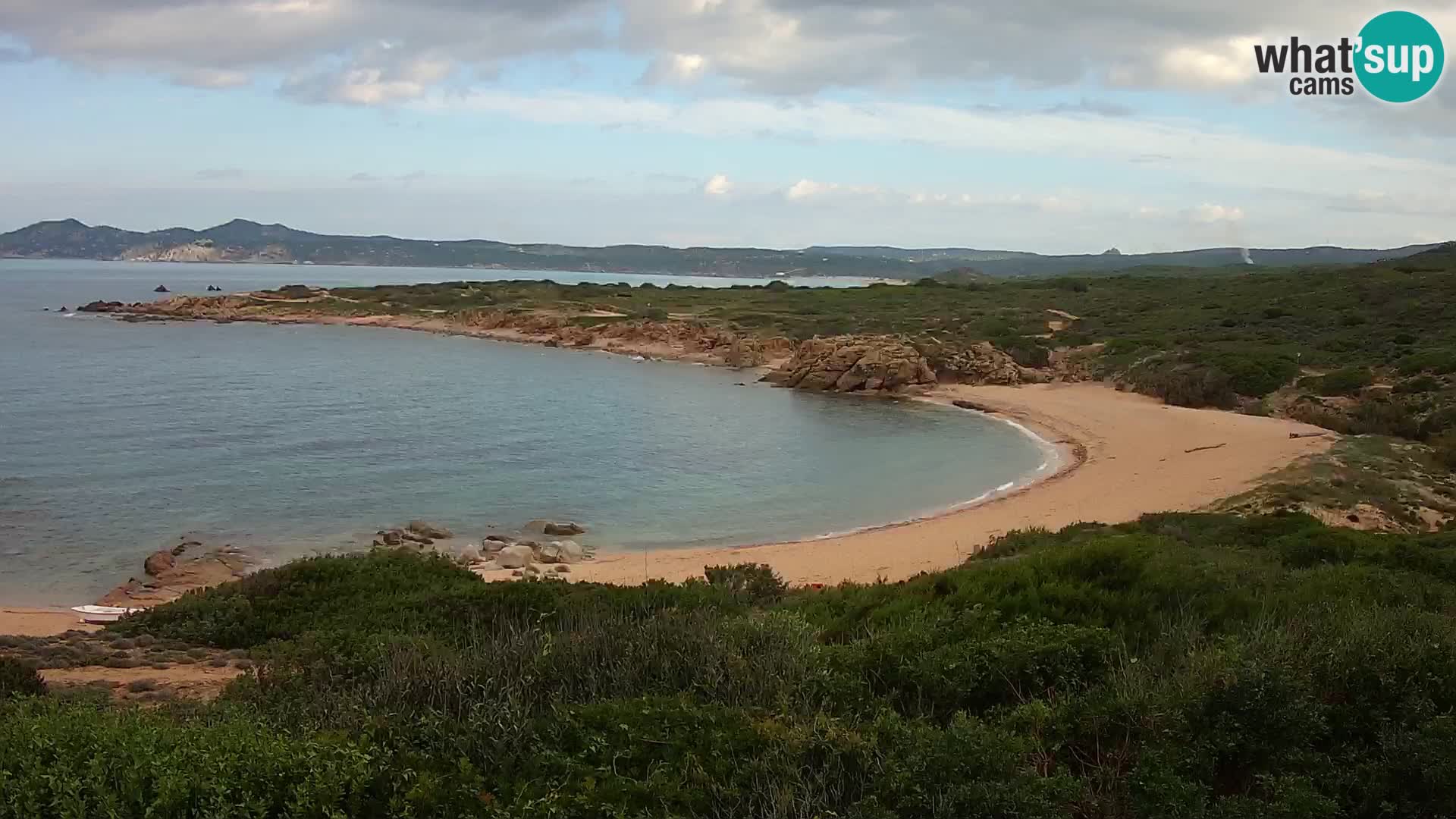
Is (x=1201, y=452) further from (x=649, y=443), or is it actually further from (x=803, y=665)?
(x=803, y=665)

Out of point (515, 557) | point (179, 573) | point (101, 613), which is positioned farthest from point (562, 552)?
point (101, 613)

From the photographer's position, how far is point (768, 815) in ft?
15.1

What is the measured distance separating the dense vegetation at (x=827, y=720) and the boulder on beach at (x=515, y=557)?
7.35 metres

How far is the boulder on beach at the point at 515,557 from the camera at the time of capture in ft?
52.5

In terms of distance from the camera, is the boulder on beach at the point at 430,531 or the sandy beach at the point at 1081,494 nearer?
the sandy beach at the point at 1081,494

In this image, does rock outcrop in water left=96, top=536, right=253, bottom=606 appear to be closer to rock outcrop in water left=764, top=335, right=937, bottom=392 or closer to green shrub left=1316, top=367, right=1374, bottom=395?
rock outcrop in water left=764, top=335, right=937, bottom=392

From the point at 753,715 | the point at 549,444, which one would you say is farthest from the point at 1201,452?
the point at 753,715

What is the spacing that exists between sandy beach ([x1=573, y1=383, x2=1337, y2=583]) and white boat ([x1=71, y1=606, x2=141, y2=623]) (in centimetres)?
584

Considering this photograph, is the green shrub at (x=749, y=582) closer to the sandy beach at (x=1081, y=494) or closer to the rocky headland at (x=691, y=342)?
the sandy beach at (x=1081, y=494)

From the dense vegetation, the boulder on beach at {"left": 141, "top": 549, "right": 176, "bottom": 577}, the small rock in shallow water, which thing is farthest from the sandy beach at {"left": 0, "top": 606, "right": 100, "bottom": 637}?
the small rock in shallow water

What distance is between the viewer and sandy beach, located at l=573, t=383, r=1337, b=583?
15.7 m

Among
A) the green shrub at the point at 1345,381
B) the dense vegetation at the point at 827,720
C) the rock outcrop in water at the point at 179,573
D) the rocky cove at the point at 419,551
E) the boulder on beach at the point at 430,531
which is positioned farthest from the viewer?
the green shrub at the point at 1345,381

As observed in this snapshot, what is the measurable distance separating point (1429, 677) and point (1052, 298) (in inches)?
2602

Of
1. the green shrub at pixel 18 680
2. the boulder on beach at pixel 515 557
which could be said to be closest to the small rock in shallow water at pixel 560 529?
the boulder on beach at pixel 515 557
